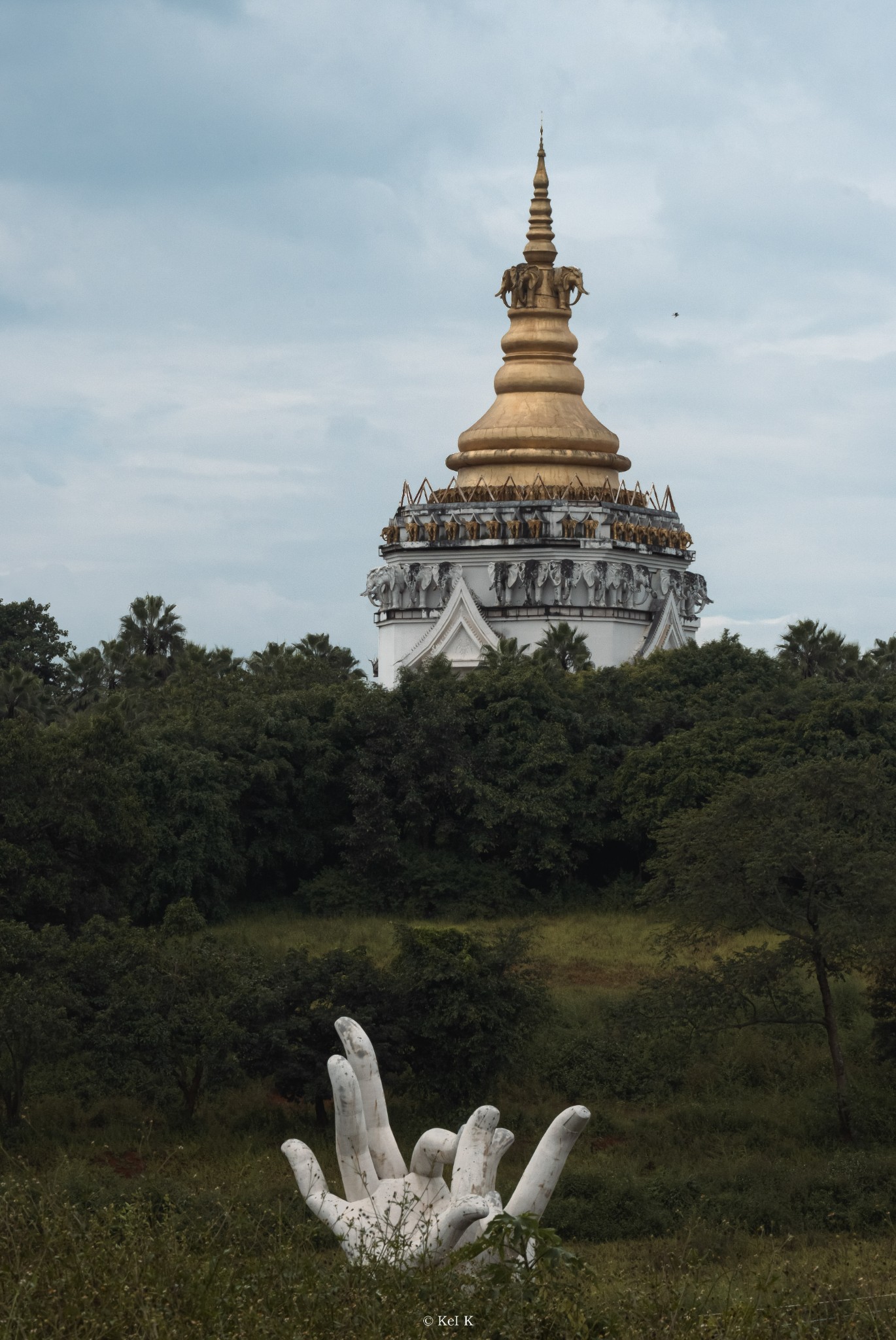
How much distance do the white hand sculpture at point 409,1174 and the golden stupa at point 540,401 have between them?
133ft

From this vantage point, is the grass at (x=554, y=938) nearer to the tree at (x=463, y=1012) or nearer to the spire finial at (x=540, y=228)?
the tree at (x=463, y=1012)

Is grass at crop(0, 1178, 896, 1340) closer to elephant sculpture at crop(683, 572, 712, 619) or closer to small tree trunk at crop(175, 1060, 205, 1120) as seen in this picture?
small tree trunk at crop(175, 1060, 205, 1120)

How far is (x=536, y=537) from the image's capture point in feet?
186

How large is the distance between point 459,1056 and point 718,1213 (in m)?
5.27

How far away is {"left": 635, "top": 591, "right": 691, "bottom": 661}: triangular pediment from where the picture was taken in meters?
57.2

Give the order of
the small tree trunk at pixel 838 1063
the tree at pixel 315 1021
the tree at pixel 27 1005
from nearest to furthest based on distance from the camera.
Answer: the tree at pixel 27 1005 → the small tree trunk at pixel 838 1063 → the tree at pixel 315 1021

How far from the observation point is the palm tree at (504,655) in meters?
44.7

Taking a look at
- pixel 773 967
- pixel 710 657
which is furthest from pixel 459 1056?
pixel 710 657

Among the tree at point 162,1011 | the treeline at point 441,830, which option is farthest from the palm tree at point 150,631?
the tree at point 162,1011

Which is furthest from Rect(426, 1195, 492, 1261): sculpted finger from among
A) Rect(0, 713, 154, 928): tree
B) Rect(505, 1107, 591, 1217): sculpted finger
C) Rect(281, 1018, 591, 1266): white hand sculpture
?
Rect(0, 713, 154, 928): tree

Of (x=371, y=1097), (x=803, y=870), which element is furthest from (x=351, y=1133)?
(x=803, y=870)

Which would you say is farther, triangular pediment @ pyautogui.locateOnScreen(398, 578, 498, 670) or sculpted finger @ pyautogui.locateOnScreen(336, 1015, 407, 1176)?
triangular pediment @ pyautogui.locateOnScreen(398, 578, 498, 670)

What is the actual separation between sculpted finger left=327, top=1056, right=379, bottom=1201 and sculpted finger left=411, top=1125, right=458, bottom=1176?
1.48 feet

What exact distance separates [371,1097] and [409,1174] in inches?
32.1
